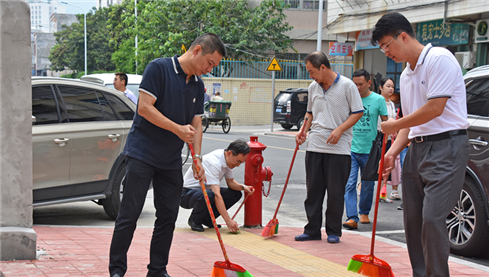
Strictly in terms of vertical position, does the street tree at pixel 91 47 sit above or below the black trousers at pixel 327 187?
above

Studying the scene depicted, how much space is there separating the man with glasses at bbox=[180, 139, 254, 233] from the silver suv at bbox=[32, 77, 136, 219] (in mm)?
1015

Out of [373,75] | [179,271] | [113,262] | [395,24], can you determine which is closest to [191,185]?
[179,271]

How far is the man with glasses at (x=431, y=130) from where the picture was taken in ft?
11.2

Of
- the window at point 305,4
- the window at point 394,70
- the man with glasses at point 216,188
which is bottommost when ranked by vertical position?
the man with glasses at point 216,188

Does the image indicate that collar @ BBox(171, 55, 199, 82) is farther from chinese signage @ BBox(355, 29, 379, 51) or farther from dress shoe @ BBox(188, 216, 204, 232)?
chinese signage @ BBox(355, 29, 379, 51)

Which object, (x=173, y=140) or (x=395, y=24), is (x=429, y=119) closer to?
(x=395, y=24)

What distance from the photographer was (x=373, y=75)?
24.4m

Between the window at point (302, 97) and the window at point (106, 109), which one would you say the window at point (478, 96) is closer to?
the window at point (106, 109)

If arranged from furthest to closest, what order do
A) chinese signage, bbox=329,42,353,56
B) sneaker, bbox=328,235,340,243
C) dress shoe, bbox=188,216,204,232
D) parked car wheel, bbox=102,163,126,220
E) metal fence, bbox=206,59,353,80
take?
1. metal fence, bbox=206,59,353,80
2. chinese signage, bbox=329,42,353,56
3. parked car wheel, bbox=102,163,126,220
4. dress shoe, bbox=188,216,204,232
5. sneaker, bbox=328,235,340,243

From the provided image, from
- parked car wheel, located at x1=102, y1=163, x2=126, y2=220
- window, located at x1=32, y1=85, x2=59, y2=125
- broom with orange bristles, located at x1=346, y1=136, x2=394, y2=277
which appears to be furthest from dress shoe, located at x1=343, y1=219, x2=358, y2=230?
window, located at x1=32, y1=85, x2=59, y2=125

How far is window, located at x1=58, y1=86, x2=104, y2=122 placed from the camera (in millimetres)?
6145

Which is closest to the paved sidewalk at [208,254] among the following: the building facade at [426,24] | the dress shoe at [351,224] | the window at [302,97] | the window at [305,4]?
the dress shoe at [351,224]

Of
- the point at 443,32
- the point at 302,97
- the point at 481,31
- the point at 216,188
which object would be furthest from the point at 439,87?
the point at 302,97

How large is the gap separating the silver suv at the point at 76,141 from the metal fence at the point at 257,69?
68.8 ft
